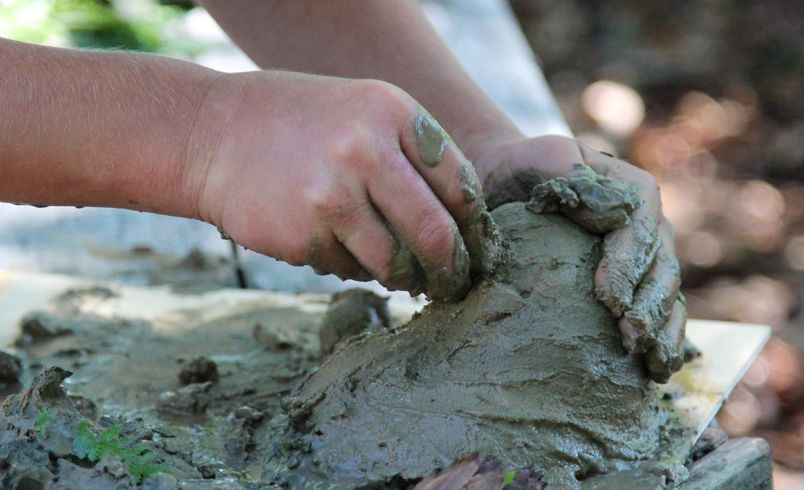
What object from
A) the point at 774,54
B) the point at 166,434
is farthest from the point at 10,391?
the point at 774,54

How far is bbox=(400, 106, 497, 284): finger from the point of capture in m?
1.55

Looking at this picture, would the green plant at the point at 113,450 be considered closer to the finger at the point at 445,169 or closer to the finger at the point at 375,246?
the finger at the point at 375,246

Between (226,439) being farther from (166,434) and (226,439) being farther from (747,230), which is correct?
(747,230)

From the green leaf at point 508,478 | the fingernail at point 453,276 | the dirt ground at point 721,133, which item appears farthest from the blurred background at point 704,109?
the green leaf at point 508,478

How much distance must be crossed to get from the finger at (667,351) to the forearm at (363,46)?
651 millimetres

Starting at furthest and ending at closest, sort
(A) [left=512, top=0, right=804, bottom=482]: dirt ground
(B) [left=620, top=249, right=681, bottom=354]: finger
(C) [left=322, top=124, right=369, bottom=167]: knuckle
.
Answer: (A) [left=512, top=0, right=804, bottom=482]: dirt ground
(B) [left=620, top=249, right=681, bottom=354]: finger
(C) [left=322, top=124, right=369, bottom=167]: knuckle

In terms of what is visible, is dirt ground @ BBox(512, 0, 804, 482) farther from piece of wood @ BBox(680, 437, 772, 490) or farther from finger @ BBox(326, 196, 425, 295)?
finger @ BBox(326, 196, 425, 295)

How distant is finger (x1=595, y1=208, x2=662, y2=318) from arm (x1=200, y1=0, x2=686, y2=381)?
5 centimetres

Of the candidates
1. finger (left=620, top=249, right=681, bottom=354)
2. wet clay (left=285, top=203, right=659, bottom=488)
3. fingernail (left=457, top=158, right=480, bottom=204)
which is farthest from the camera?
finger (left=620, top=249, right=681, bottom=354)

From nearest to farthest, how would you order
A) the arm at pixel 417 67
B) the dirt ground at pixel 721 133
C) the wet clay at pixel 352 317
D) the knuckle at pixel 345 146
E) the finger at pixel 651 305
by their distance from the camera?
the knuckle at pixel 345 146 → the finger at pixel 651 305 → the arm at pixel 417 67 → the wet clay at pixel 352 317 → the dirt ground at pixel 721 133

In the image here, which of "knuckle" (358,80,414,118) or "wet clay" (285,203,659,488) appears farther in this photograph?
"wet clay" (285,203,659,488)

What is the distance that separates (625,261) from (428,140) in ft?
1.91

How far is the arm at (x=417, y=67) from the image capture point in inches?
85.7

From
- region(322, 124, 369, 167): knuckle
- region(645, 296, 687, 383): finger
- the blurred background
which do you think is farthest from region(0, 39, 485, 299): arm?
the blurred background
